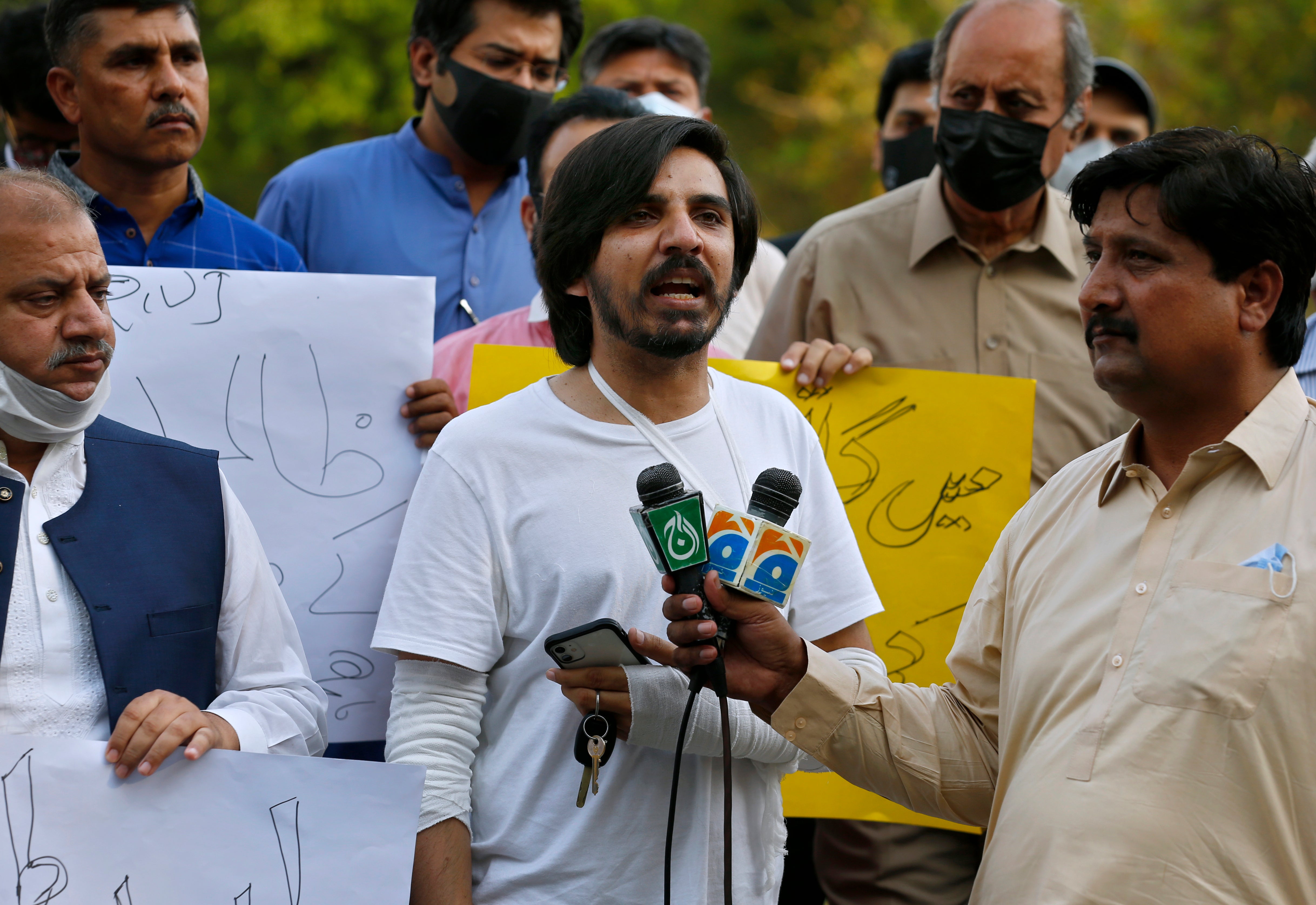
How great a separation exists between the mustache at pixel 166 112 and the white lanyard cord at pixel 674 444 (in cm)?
171

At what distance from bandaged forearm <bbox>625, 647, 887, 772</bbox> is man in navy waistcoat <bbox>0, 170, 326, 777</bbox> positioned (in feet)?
2.35

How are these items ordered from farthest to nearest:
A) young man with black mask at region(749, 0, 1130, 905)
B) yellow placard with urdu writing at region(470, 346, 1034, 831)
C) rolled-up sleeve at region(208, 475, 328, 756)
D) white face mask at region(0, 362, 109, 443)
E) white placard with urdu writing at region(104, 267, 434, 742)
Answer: young man with black mask at region(749, 0, 1130, 905) < yellow placard with urdu writing at region(470, 346, 1034, 831) < white placard with urdu writing at region(104, 267, 434, 742) < rolled-up sleeve at region(208, 475, 328, 756) < white face mask at region(0, 362, 109, 443)

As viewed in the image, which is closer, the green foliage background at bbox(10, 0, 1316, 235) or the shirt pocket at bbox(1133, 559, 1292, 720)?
the shirt pocket at bbox(1133, 559, 1292, 720)

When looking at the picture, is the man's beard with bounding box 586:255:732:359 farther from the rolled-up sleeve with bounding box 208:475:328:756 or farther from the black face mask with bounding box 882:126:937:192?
the black face mask with bounding box 882:126:937:192

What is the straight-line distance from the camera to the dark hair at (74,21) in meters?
3.90

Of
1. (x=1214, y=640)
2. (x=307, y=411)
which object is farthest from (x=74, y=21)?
(x=1214, y=640)

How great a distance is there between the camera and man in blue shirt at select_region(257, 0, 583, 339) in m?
4.57

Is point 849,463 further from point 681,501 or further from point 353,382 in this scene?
point 681,501

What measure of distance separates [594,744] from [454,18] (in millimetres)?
3114

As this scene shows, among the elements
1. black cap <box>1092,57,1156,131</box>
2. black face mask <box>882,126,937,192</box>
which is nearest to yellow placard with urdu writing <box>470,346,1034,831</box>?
black face mask <box>882,126,937,192</box>

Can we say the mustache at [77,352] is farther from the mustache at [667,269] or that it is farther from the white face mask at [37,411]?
the mustache at [667,269]

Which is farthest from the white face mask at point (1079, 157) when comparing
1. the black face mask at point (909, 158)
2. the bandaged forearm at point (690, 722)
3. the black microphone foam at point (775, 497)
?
the black microphone foam at point (775, 497)

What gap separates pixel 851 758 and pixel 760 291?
281cm

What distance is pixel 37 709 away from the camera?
2.56 metres
